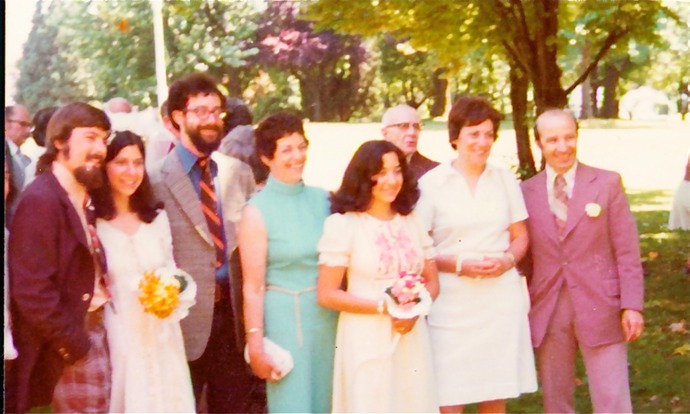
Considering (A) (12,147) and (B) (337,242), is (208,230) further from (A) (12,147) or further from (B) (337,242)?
(A) (12,147)

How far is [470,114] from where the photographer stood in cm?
334

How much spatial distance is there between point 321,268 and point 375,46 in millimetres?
1550

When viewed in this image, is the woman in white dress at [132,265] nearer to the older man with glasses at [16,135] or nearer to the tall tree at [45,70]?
the older man with glasses at [16,135]

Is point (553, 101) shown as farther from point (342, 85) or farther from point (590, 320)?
point (590, 320)

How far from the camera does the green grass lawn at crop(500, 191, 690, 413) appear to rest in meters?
4.09

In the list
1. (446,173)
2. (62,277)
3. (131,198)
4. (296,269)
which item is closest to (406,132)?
(446,173)

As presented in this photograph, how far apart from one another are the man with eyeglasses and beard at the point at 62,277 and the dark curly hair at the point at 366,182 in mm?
908

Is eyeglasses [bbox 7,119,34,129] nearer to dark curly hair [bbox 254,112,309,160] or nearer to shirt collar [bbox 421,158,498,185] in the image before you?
dark curly hair [bbox 254,112,309,160]

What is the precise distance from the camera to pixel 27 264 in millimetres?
3002

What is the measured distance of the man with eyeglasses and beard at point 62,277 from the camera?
3.00 meters

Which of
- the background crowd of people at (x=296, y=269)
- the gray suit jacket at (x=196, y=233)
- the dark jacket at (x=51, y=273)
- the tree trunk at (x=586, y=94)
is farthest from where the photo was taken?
the tree trunk at (x=586, y=94)

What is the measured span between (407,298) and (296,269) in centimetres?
45

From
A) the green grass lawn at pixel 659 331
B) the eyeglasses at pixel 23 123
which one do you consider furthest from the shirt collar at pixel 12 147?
the green grass lawn at pixel 659 331

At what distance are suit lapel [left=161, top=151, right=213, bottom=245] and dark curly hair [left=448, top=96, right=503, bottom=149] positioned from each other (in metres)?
1.07
